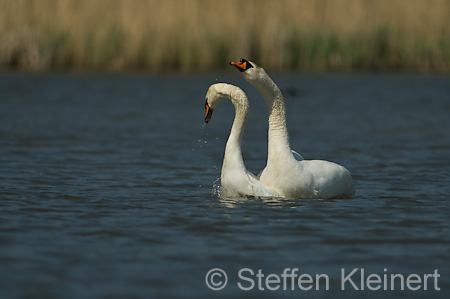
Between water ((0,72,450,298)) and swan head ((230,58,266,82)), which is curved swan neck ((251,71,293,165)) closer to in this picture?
swan head ((230,58,266,82))

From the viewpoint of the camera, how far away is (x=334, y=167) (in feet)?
23.8

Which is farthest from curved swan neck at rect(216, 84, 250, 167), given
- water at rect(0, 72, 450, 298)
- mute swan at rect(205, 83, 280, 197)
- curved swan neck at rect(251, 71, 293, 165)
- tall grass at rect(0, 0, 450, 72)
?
tall grass at rect(0, 0, 450, 72)

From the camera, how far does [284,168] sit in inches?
272

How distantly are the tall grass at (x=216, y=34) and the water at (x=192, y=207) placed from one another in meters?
5.12

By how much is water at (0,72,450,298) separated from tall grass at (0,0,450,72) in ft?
16.8

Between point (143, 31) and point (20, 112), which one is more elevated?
point (143, 31)

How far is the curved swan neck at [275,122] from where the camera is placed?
6.99 meters

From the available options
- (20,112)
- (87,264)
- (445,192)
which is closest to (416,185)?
(445,192)

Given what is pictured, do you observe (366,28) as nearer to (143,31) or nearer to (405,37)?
(405,37)

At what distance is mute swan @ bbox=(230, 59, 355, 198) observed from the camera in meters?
6.93

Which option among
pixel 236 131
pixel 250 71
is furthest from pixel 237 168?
pixel 250 71

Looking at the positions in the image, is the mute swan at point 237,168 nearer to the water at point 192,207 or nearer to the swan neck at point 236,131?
the swan neck at point 236,131

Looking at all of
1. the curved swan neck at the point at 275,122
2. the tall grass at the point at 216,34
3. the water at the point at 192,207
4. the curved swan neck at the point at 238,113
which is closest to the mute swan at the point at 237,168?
the curved swan neck at the point at 238,113

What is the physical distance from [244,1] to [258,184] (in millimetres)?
16291
